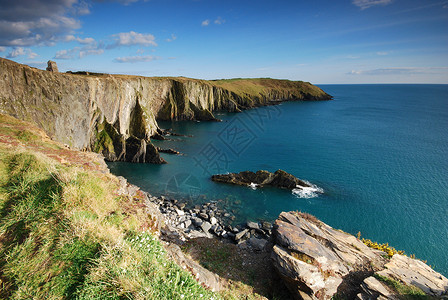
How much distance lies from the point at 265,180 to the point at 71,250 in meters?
28.8


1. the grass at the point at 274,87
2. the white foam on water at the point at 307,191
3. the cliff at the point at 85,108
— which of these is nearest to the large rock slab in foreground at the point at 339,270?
the white foam on water at the point at 307,191

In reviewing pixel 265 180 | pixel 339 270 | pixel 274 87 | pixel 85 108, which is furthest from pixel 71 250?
pixel 274 87

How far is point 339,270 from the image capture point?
11.7 metres

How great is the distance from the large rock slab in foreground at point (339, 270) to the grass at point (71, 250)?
7.26 metres

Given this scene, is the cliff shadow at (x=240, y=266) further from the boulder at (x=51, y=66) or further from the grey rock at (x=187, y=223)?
the boulder at (x=51, y=66)

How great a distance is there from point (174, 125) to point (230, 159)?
36161 mm

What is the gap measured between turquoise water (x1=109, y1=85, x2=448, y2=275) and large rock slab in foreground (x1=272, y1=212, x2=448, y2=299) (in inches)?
452

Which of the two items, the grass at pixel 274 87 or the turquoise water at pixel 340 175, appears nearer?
the turquoise water at pixel 340 175

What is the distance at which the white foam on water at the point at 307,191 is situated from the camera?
98.4ft

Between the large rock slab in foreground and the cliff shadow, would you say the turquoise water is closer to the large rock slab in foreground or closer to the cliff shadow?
the cliff shadow

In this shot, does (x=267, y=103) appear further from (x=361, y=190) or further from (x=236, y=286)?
(x=236, y=286)

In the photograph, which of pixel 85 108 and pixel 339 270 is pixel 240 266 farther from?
pixel 85 108

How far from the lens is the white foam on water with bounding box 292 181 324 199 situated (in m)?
30.0

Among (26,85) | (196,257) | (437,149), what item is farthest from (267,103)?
(196,257)
